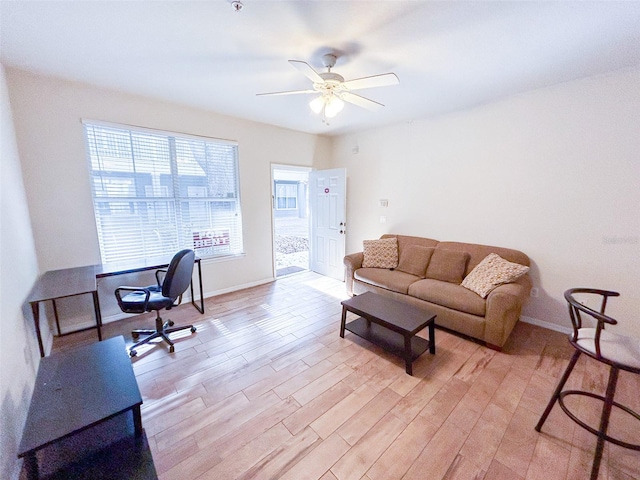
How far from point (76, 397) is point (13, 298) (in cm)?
104

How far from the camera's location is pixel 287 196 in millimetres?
11398

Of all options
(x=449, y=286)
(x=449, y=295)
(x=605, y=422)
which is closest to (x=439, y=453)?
(x=605, y=422)

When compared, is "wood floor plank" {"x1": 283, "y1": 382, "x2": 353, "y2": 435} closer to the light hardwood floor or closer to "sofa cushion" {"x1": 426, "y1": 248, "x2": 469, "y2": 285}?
the light hardwood floor

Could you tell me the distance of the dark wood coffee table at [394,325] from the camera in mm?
2207

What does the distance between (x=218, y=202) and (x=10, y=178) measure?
200 cm

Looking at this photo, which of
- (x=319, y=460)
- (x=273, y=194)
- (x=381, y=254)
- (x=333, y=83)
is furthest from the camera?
(x=273, y=194)

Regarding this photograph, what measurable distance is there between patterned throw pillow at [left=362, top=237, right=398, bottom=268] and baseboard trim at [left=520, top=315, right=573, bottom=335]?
1619 mm

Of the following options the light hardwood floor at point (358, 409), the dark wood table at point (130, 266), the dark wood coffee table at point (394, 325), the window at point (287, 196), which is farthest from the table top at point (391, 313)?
the window at point (287, 196)

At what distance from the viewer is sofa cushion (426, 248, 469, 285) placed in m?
3.13

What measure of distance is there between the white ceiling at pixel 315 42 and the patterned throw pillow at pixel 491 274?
1.84 m

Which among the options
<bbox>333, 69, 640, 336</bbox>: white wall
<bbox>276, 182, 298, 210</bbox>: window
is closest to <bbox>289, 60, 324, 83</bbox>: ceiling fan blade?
<bbox>333, 69, 640, 336</bbox>: white wall

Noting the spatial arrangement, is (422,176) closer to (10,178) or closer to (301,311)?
(301,311)

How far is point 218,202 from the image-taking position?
12.5ft

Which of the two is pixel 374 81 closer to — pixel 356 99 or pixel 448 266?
pixel 356 99
